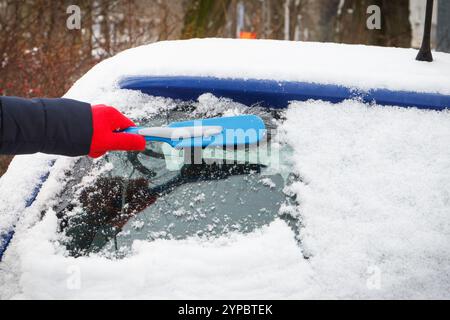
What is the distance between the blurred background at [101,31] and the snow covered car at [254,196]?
4.57 feet

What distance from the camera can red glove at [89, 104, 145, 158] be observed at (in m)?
1.56

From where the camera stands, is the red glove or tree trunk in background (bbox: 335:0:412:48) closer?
the red glove

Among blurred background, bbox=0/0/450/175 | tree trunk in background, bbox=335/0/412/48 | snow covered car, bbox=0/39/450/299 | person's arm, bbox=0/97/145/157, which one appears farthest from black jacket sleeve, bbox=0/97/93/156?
tree trunk in background, bbox=335/0/412/48

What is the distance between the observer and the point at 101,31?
7957 mm

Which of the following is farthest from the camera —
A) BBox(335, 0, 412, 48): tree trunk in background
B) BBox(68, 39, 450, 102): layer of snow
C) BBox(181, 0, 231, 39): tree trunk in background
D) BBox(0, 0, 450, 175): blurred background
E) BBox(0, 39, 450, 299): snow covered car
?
BBox(181, 0, 231, 39): tree trunk in background

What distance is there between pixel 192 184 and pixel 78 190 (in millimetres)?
339

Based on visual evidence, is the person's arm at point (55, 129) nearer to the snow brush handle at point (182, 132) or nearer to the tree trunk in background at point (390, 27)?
the snow brush handle at point (182, 132)

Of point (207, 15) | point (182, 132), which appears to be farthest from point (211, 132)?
point (207, 15)

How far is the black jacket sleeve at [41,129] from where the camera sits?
1528 mm

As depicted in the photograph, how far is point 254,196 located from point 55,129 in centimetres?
59

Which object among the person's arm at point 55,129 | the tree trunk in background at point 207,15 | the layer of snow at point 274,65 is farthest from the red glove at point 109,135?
the tree trunk in background at point 207,15

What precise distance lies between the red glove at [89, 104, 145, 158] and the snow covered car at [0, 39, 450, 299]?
0.07m

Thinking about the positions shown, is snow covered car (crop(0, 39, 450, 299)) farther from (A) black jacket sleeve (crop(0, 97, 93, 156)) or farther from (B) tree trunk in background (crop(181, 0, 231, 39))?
(B) tree trunk in background (crop(181, 0, 231, 39))

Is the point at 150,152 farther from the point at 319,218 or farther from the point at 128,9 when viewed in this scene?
the point at 128,9
